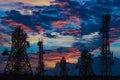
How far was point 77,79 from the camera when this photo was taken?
60562 millimetres

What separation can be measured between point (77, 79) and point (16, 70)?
13.2 m

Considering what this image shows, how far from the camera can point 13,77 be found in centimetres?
5856

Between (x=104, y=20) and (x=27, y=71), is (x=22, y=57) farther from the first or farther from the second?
(x=104, y=20)

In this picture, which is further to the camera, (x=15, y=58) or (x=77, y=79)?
(x=15, y=58)

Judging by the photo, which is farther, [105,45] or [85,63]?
[85,63]

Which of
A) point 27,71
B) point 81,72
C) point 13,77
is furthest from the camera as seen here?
point 81,72

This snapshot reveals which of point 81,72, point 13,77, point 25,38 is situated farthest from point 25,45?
point 81,72

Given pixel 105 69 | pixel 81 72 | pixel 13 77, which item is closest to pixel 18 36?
pixel 13 77

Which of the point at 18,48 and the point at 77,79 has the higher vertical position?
the point at 18,48

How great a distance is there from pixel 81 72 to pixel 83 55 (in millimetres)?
4612

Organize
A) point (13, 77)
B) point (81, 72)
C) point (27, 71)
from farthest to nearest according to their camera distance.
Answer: point (81, 72)
point (27, 71)
point (13, 77)

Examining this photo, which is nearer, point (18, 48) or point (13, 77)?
point (13, 77)

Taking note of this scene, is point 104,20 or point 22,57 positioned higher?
point 104,20

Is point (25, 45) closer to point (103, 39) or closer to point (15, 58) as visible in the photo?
point (15, 58)
